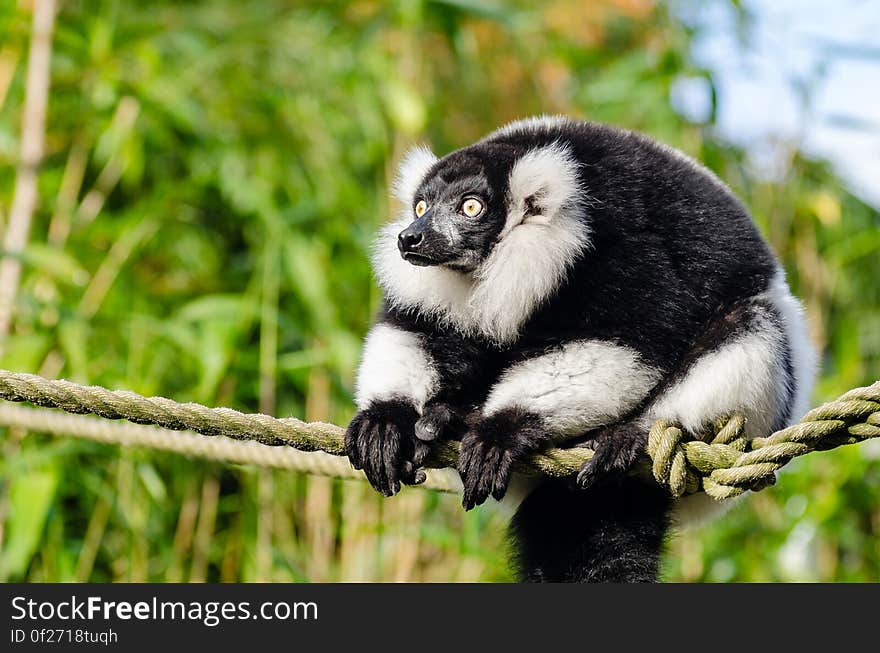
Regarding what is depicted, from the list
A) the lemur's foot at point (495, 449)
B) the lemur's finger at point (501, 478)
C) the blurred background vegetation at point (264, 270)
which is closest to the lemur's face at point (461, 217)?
the lemur's foot at point (495, 449)

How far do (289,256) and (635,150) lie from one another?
180cm

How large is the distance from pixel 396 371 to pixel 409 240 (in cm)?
33

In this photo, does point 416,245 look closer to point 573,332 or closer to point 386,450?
point 573,332

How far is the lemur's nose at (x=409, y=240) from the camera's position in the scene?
2471 mm

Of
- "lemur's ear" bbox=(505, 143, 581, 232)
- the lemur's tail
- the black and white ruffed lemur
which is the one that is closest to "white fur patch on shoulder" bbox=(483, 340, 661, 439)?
the black and white ruffed lemur

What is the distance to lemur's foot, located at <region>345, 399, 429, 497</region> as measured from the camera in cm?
222

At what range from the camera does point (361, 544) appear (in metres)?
3.95

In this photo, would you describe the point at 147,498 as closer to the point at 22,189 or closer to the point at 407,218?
the point at 22,189

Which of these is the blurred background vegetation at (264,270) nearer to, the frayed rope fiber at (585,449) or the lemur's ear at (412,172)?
the lemur's ear at (412,172)

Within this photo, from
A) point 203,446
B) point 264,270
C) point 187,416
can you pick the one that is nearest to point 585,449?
point 187,416

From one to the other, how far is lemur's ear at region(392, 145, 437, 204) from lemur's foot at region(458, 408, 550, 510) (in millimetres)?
852

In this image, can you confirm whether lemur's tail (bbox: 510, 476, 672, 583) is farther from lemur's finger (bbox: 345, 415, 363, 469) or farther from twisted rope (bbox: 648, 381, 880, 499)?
lemur's finger (bbox: 345, 415, 363, 469)

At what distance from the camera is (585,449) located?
2273 mm

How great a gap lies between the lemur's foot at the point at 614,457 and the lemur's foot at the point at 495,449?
12cm
